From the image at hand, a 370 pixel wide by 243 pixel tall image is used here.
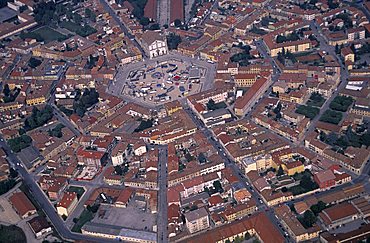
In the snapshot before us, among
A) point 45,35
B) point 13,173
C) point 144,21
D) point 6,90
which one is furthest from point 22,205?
point 144,21

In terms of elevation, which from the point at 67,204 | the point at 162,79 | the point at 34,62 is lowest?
the point at 67,204

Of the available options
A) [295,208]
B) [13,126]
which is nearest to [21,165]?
[13,126]

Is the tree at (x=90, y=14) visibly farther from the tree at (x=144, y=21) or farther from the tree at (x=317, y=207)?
the tree at (x=317, y=207)

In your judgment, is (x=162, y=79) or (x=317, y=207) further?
(x=162, y=79)

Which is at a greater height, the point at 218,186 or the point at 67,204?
the point at 218,186

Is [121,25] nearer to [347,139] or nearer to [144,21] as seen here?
[144,21]

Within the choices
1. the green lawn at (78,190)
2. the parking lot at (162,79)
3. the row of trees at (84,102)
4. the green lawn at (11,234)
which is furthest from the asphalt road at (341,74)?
Result: the green lawn at (11,234)

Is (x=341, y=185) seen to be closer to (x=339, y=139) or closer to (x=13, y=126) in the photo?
(x=339, y=139)

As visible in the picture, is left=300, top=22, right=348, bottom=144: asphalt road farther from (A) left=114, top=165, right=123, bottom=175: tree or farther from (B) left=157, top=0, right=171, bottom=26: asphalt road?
(B) left=157, top=0, right=171, bottom=26: asphalt road

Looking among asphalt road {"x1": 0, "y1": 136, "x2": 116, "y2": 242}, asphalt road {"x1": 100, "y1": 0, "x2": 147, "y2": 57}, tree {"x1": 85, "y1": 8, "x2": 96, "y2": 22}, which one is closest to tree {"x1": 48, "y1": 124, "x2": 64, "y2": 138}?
asphalt road {"x1": 0, "y1": 136, "x2": 116, "y2": 242}
